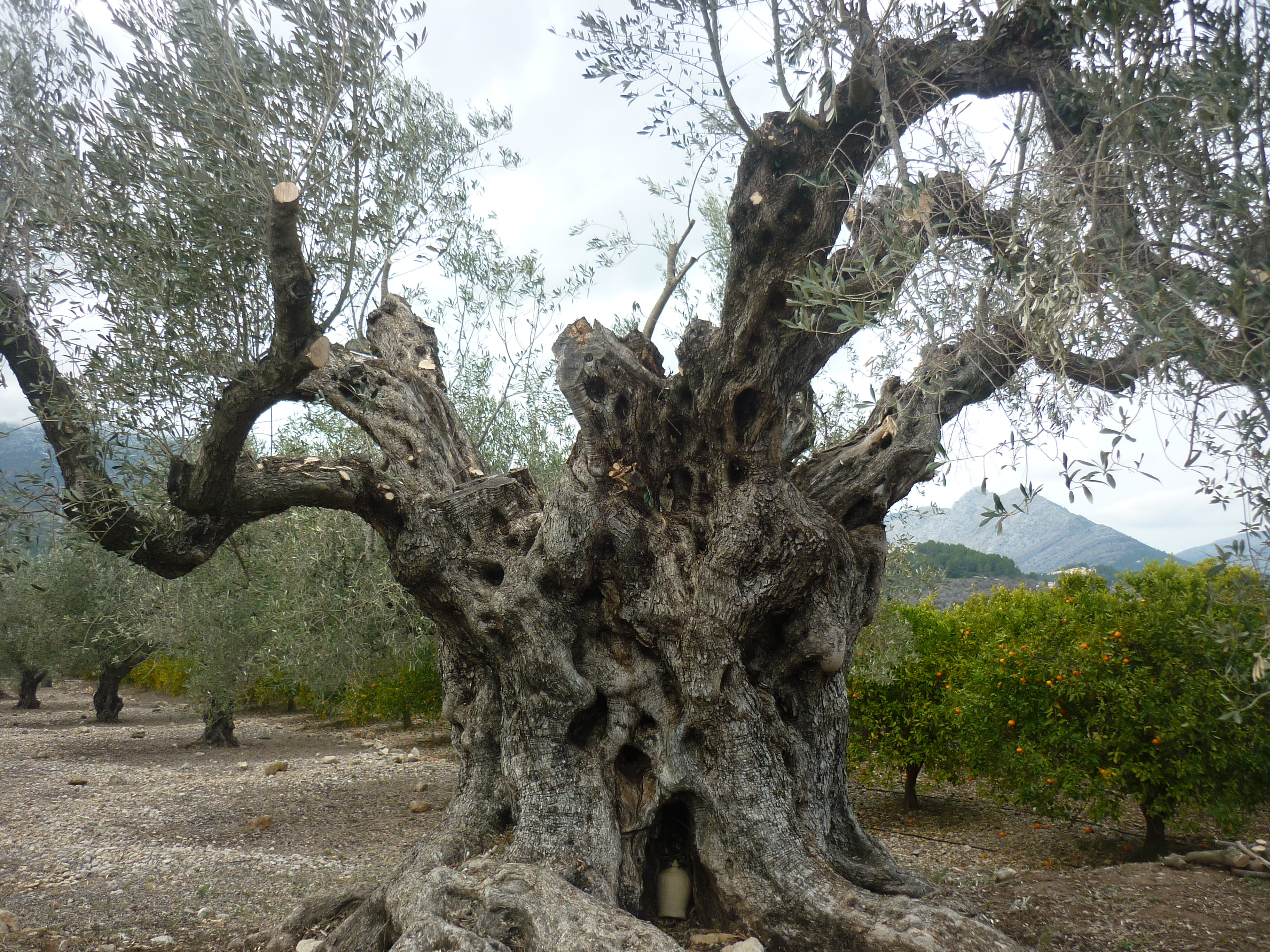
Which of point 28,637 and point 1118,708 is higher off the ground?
point 28,637

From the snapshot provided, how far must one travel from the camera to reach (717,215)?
9266 millimetres

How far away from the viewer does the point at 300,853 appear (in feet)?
25.9

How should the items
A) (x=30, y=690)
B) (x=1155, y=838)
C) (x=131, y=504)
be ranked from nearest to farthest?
(x=131, y=504), (x=1155, y=838), (x=30, y=690)

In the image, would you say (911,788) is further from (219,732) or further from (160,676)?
(160,676)

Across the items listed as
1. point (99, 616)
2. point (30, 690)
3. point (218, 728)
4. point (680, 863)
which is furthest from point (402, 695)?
point (30, 690)

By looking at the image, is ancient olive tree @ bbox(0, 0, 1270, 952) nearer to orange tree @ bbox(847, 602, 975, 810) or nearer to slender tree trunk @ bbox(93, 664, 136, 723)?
orange tree @ bbox(847, 602, 975, 810)

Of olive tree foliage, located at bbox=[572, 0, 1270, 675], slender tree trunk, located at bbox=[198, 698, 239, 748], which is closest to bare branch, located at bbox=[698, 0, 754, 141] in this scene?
olive tree foliage, located at bbox=[572, 0, 1270, 675]

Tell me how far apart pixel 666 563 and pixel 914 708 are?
19.2ft

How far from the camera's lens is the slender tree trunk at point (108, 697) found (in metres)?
20.2

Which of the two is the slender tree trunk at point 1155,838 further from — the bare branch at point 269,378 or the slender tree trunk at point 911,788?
the bare branch at point 269,378

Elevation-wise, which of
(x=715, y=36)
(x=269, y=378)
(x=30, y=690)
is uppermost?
(x=715, y=36)

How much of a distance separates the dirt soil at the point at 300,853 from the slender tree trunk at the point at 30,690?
10467 millimetres

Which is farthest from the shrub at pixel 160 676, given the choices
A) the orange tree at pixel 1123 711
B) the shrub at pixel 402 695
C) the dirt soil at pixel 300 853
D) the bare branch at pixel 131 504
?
the orange tree at pixel 1123 711

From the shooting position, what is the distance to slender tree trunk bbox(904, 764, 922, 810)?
985 centimetres
